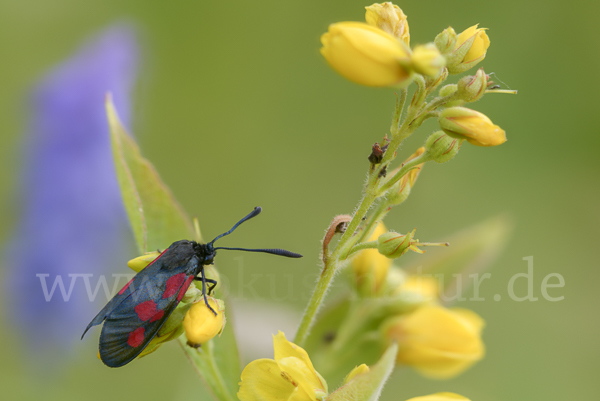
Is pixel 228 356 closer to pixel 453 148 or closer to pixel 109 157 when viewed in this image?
pixel 453 148

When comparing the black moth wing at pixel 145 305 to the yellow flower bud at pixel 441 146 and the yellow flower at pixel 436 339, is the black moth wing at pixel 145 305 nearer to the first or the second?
the yellow flower bud at pixel 441 146

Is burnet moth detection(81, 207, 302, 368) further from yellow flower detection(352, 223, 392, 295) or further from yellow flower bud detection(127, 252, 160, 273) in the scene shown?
yellow flower detection(352, 223, 392, 295)

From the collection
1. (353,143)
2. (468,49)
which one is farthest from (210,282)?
(353,143)

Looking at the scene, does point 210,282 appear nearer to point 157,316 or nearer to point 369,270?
point 157,316

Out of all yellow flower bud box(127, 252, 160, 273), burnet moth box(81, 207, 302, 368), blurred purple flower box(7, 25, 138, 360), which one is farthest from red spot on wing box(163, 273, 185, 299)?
blurred purple flower box(7, 25, 138, 360)

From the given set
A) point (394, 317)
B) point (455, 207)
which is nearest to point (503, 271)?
point (455, 207)
